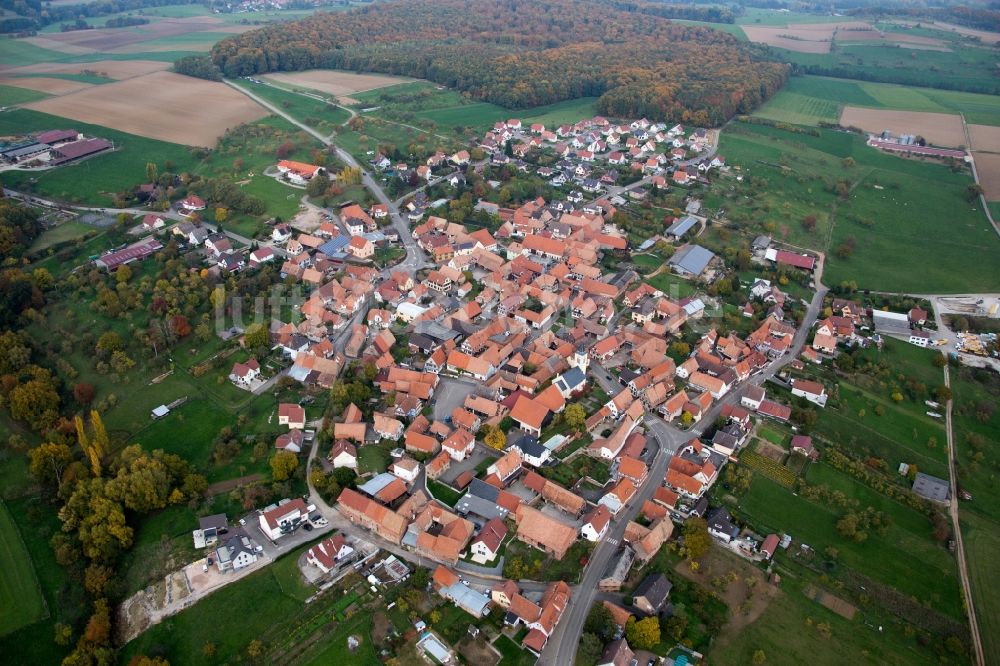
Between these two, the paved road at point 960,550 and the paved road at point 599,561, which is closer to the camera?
the paved road at point 599,561

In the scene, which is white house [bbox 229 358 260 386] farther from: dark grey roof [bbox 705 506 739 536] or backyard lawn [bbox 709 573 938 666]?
backyard lawn [bbox 709 573 938 666]

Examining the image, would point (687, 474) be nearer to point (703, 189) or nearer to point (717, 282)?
point (717, 282)

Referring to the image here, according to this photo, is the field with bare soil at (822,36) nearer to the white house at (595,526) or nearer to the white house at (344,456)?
the white house at (595,526)

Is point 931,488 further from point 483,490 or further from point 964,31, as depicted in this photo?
point 964,31

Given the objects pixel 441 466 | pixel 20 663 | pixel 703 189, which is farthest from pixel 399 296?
pixel 703 189

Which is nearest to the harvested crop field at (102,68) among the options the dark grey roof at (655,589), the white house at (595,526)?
the white house at (595,526)

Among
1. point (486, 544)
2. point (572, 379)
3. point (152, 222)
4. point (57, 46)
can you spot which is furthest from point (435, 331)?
point (57, 46)
